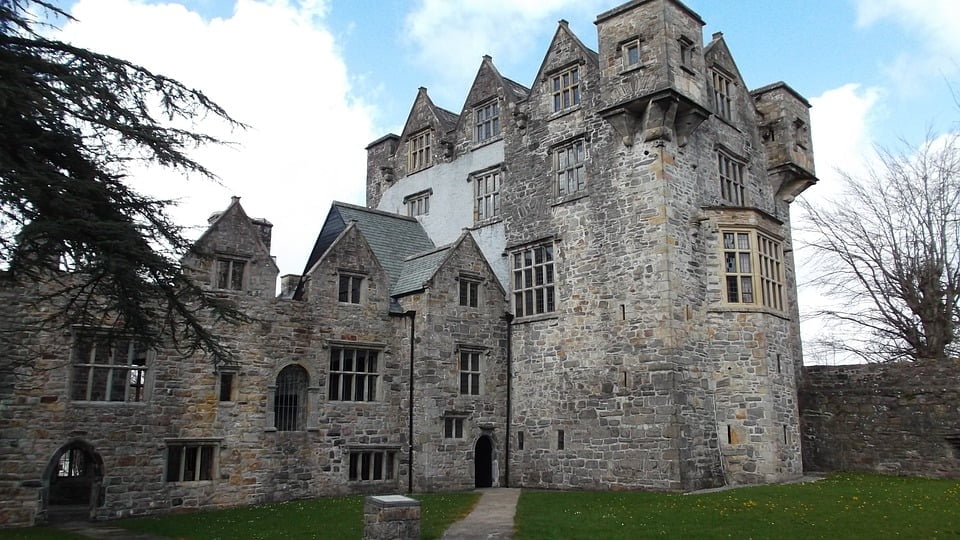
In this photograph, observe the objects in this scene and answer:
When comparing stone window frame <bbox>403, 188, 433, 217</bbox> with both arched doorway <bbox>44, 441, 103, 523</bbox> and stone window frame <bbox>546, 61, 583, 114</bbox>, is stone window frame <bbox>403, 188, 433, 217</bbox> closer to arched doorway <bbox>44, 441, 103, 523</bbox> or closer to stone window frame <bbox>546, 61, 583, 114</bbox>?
stone window frame <bbox>546, 61, 583, 114</bbox>

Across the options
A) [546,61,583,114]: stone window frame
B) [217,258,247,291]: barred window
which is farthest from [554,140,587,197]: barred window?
[217,258,247,291]: barred window

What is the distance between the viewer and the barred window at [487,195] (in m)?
29.4

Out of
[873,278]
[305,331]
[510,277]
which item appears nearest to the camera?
[305,331]

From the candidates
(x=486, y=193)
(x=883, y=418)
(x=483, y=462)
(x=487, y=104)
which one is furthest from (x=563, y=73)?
(x=883, y=418)

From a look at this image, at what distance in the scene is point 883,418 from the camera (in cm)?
2559

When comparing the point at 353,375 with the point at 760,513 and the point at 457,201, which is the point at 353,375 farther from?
the point at 760,513

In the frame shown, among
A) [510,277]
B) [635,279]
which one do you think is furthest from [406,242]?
[635,279]

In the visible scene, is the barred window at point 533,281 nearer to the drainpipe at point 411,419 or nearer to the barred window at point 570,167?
the barred window at point 570,167

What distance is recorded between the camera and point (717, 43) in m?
28.2

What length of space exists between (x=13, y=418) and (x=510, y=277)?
15.9 meters

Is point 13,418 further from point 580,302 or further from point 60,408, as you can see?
point 580,302

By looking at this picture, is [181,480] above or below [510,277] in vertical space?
below

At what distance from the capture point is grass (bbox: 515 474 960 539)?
560 inches

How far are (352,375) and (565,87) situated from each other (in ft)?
40.8
